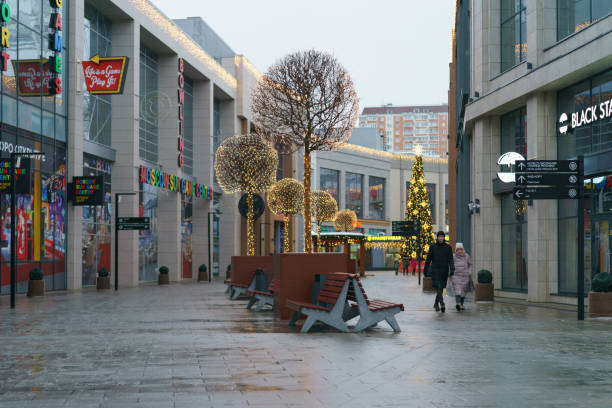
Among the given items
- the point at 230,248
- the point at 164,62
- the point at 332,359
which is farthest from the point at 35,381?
the point at 230,248

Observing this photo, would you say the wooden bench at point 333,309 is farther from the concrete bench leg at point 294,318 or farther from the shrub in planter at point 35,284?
the shrub in planter at point 35,284

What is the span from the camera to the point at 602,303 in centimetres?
1689

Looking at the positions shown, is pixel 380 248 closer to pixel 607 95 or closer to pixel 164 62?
pixel 164 62

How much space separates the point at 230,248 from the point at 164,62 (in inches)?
652

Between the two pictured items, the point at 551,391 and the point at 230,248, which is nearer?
the point at 551,391

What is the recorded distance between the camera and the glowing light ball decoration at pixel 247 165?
36312mm

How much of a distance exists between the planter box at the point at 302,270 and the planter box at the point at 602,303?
205 inches

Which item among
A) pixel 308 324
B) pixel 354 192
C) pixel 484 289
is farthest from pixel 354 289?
pixel 354 192

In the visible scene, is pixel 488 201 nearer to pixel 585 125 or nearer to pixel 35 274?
pixel 585 125

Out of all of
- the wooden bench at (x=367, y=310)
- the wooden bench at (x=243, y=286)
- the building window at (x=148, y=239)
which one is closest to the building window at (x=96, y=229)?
the building window at (x=148, y=239)

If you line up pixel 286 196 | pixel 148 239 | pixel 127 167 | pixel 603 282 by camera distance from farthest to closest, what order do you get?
pixel 286 196, pixel 148 239, pixel 127 167, pixel 603 282

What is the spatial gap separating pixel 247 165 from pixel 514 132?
505 inches

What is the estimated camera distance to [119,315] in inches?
723

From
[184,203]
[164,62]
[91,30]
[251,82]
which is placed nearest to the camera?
[91,30]
